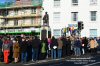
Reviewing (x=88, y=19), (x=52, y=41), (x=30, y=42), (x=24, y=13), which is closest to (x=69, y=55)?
(x=52, y=41)

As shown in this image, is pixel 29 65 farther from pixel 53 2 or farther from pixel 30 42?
pixel 53 2

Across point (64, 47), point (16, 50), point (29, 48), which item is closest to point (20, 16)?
point (64, 47)

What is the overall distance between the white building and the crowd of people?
30275mm

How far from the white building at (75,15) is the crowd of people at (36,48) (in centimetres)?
3027

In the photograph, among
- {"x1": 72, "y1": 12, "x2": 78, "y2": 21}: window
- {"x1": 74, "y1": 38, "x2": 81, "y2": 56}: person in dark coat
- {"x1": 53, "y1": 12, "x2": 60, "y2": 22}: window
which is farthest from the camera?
{"x1": 53, "y1": 12, "x2": 60, "y2": 22}: window

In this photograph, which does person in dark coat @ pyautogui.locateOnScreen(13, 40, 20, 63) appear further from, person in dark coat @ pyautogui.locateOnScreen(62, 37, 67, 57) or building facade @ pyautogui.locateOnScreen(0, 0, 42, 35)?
building facade @ pyautogui.locateOnScreen(0, 0, 42, 35)

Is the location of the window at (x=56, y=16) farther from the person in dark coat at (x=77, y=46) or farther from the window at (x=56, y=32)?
the person in dark coat at (x=77, y=46)

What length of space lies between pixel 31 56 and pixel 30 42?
4.94 feet

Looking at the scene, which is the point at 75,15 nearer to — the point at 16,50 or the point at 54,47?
the point at 54,47

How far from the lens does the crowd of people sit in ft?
95.2

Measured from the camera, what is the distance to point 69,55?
35469mm

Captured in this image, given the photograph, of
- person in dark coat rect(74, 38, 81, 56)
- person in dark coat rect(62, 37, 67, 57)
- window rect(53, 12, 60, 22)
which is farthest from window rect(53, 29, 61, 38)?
person in dark coat rect(62, 37, 67, 57)

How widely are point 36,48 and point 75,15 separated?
3968 centimetres

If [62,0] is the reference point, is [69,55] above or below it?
below
